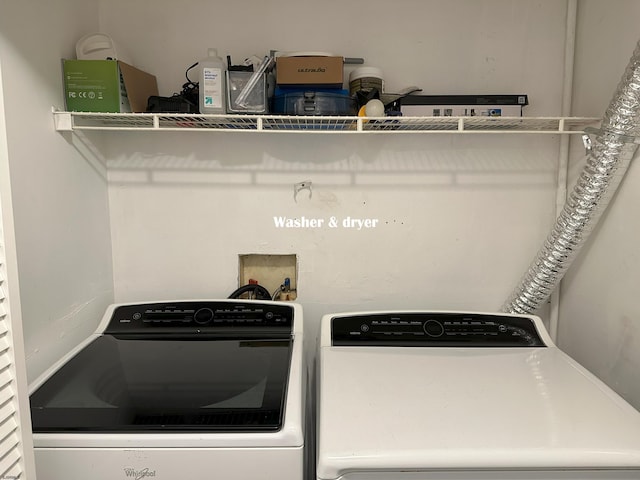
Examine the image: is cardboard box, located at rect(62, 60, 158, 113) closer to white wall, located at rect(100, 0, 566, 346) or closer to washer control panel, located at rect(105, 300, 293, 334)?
white wall, located at rect(100, 0, 566, 346)

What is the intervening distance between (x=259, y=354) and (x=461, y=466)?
2.08 feet

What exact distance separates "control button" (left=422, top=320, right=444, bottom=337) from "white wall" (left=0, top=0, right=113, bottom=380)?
1137 millimetres

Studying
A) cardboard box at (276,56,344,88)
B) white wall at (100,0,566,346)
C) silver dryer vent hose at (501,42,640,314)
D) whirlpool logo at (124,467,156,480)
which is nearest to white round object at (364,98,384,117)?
cardboard box at (276,56,344,88)

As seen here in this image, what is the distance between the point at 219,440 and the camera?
95cm

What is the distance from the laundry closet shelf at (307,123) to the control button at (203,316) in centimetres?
59

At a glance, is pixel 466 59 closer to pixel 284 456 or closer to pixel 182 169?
pixel 182 169

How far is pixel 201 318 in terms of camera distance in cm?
155

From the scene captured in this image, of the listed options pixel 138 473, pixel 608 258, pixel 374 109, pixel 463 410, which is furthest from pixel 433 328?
pixel 138 473

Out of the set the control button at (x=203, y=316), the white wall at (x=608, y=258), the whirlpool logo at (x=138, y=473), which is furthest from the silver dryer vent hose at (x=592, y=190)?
the whirlpool logo at (x=138, y=473)

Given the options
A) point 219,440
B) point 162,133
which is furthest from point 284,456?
point 162,133

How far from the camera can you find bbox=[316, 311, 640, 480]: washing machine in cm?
90

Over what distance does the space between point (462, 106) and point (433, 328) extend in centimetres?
72

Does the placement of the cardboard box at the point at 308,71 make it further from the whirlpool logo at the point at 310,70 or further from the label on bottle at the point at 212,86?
the label on bottle at the point at 212,86

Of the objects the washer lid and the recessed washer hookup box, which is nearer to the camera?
the washer lid
